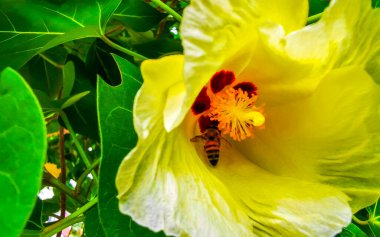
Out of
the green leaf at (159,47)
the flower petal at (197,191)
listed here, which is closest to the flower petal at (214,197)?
the flower petal at (197,191)

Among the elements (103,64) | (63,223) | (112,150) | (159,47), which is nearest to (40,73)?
(103,64)

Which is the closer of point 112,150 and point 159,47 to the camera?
point 112,150

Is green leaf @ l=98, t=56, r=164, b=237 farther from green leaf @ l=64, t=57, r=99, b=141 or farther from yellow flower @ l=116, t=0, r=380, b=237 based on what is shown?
green leaf @ l=64, t=57, r=99, b=141

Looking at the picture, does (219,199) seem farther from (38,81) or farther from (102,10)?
(38,81)

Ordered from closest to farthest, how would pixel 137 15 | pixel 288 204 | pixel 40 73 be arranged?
pixel 288 204
pixel 137 15
pixel 40 73

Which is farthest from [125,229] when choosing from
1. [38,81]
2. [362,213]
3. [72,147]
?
[72,147]

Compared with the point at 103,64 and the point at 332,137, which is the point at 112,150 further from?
the point at 103,64

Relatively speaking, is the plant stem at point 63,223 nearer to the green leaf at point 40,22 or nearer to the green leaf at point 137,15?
Answer: the green leaf at point 40,22
